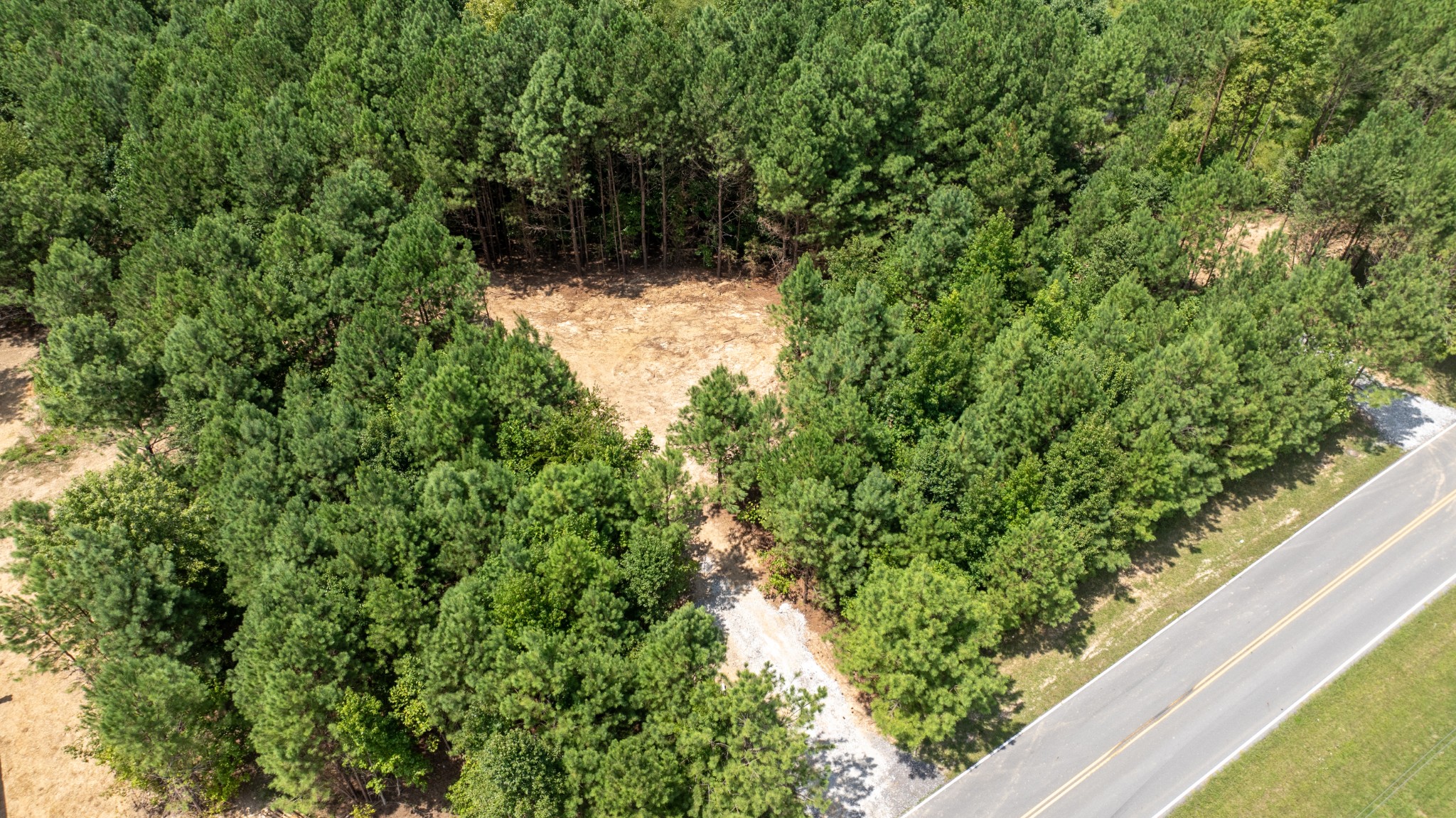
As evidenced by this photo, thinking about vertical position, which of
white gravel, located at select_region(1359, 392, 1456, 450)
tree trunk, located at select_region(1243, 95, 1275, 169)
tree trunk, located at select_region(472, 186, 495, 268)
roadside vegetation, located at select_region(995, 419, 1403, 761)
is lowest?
roadside vegetation, located at select_region(995, 419, 1403, 761)

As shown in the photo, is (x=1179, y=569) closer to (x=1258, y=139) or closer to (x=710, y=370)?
(x=710, y=370)

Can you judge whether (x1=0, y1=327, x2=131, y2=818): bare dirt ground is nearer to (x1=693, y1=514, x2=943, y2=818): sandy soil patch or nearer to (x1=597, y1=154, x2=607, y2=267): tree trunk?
(x1=693, y1=514, x2=943, y2=818): sandy soil patch

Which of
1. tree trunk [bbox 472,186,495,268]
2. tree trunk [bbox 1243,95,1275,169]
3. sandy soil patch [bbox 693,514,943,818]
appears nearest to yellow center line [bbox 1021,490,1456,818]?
sandy soil patch [bbox 693,514,943,818]

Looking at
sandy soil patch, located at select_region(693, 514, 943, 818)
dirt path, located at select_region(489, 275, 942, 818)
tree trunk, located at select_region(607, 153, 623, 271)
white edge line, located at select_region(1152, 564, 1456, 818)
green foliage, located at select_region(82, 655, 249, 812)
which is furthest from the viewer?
tree trunk, located at select_region(607, 153, 623, 271)

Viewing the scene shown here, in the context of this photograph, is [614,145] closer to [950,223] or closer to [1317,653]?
[950,223]

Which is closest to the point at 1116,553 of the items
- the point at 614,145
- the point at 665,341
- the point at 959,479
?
the point at 959,479

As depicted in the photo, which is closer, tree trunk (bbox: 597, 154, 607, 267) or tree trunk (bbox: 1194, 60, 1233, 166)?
tree trunk (bbox: 597, 154, 607, 267)

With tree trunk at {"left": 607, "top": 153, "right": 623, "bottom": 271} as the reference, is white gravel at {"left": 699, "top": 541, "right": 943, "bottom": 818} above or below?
below
